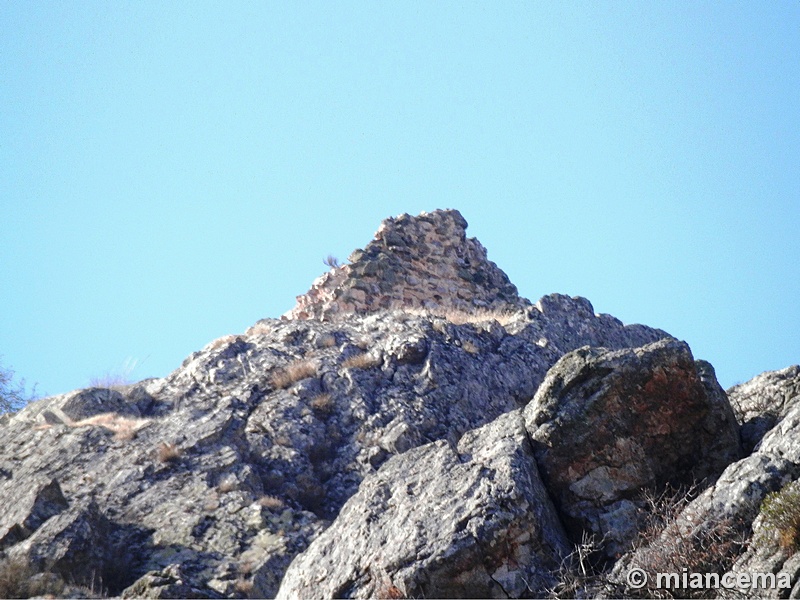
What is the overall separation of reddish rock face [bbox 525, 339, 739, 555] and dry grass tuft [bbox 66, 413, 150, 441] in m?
10.4

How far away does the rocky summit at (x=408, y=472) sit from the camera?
12.6 meters

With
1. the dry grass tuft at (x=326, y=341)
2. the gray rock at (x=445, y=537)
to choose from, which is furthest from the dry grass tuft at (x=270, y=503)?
the dry grass tuft at (x=326, y=341)

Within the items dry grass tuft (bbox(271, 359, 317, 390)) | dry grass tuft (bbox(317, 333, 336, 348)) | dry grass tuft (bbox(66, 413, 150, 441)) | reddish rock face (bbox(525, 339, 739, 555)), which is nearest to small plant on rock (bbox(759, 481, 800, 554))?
reddish rock face (bbox(525, 339, 739, 555))

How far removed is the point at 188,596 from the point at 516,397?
10260 mm

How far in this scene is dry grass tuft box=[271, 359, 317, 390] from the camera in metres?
22.5

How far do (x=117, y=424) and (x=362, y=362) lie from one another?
615cm

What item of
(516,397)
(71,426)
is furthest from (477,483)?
(71,426)

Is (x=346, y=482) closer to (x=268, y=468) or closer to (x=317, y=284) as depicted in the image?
(x=268, y=468)

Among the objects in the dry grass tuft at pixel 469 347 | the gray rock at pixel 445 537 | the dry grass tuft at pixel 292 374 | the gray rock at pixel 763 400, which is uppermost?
the dry grass tuft at pixel 469 347

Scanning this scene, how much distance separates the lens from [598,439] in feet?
48.9

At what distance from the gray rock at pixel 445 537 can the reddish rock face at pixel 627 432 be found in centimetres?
54

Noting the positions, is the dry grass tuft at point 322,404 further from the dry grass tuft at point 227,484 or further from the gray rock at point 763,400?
the gray rock at point 763,400

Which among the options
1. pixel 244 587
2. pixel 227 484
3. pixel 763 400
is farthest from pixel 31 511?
pixel 763 400

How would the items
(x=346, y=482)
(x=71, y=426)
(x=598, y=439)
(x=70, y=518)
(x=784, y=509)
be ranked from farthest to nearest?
(x=71, y=426)
(x=346, y=482)
(x=70, y=518)
(x=598, y=439)
(x=784, y=509)
